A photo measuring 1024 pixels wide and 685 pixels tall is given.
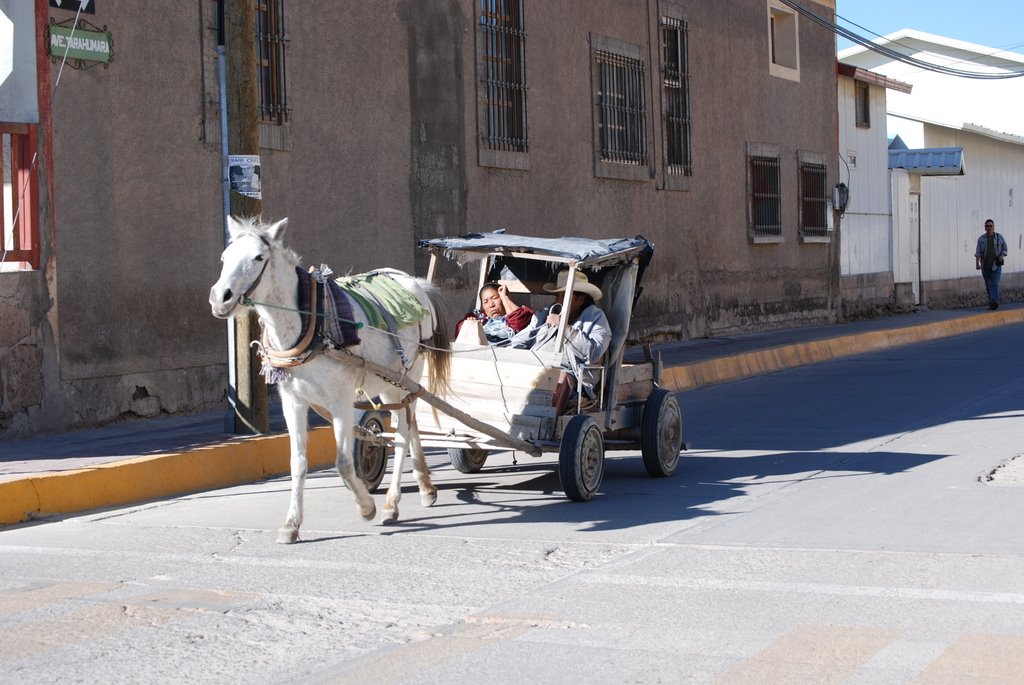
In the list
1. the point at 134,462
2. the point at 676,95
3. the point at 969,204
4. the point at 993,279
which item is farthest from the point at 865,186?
the point at 134,462

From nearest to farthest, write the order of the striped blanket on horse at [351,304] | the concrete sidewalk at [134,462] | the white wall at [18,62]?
the striped blanket on horse at [351,304]
the concrete sidewalk at [134,462]
the white wall at [18,62]

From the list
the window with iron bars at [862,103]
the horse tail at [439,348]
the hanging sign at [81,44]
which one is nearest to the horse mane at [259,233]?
the horse tail at [439,348]

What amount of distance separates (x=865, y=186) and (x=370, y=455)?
23.6 meters

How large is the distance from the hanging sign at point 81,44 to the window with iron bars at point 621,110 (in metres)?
9.79

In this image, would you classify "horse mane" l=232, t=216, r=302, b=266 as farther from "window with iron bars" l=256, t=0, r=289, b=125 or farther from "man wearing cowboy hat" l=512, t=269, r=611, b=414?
"window with iron bars" l=256, t=0, r=289, b=125

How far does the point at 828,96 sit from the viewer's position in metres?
29.3

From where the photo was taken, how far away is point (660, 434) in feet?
32.7

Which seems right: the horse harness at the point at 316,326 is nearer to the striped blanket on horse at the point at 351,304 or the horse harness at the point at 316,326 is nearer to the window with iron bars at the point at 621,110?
the striped blanket on horse at the point at 351,304

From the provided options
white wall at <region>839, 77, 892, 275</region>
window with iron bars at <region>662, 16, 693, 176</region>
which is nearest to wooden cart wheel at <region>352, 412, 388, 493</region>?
window with iron bars at <region>662, 16, 693, 176</region>

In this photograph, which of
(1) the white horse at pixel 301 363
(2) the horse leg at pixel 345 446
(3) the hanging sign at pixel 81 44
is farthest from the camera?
(3) the hanging sign at pixel 81 44

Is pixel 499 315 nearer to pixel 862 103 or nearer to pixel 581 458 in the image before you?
pixel 581 458

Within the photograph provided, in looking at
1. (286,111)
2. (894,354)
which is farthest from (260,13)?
(894,354)

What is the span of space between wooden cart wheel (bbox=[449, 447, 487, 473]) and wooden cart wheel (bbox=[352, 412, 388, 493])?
755mm

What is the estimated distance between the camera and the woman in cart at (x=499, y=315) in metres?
10.1
